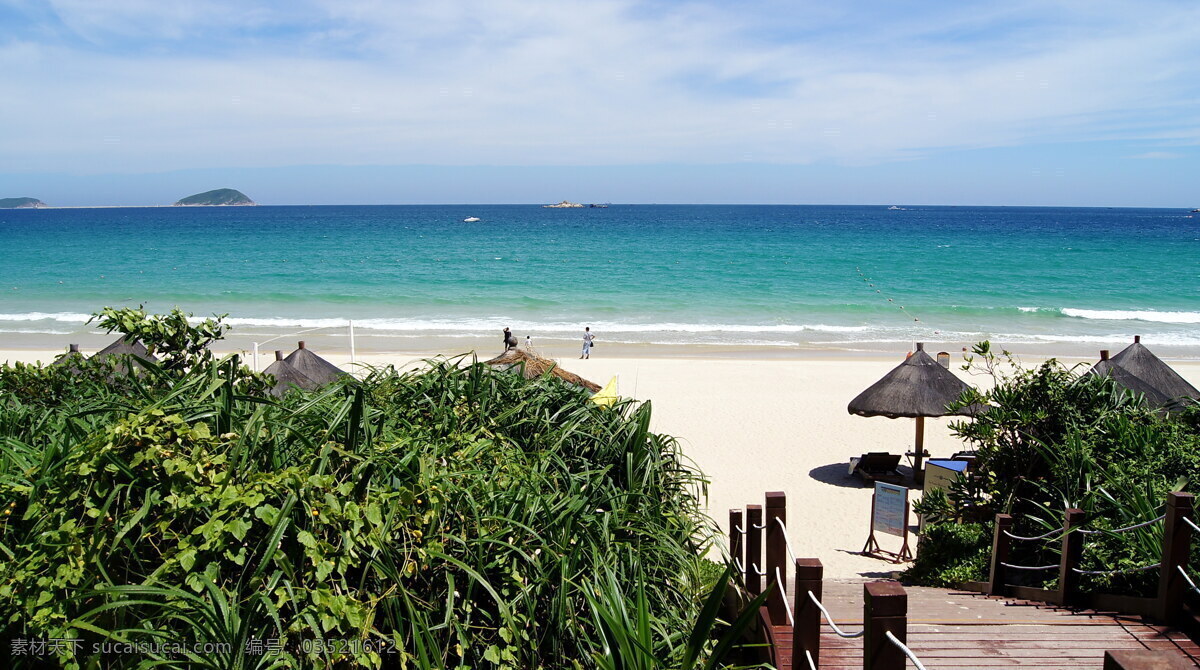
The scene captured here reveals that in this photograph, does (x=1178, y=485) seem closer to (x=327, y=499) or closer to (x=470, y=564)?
(x=470, y=564)

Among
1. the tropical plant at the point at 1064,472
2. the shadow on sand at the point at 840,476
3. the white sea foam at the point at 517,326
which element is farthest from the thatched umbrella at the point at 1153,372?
the white sea foam at the point at 517,326

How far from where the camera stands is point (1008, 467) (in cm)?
585

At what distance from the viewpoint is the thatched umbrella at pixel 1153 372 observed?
9.61m

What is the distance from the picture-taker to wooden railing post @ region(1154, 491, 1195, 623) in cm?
366

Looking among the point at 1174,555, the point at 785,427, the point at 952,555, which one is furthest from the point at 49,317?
the point at 1174,555

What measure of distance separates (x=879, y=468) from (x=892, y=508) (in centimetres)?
308

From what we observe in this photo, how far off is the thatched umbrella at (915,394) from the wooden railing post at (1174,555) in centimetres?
639

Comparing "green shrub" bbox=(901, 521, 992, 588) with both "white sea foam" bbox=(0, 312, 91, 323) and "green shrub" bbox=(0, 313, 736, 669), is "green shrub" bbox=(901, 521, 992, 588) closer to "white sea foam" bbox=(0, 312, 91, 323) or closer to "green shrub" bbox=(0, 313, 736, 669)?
"green shrub" bbox=(0, 313, 736, 669)

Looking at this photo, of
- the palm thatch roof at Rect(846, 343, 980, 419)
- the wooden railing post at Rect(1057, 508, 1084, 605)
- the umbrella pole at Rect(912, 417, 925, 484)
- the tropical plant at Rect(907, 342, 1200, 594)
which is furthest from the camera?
the umbrella pole at Rect(912, 417, 925, 484)

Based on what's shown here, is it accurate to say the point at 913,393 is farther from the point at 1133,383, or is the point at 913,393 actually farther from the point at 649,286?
the point at 649,286

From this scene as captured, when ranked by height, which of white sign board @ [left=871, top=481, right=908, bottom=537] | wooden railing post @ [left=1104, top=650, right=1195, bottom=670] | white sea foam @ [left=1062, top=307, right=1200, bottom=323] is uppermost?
wooden railing post @ [left=1104, top=650, right=1195, bottom=670]

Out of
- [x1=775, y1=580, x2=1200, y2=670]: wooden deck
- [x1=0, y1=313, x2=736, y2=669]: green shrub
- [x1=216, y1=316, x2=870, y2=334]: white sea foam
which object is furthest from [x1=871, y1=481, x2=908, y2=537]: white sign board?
[x1=216, y1=316, x2=870, y2=334]: white sea foam

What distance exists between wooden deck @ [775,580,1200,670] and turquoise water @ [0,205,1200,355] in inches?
804

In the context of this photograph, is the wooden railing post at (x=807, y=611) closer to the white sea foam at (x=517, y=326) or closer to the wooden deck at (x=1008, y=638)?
the wooden deck at (x=1008, y=638)
